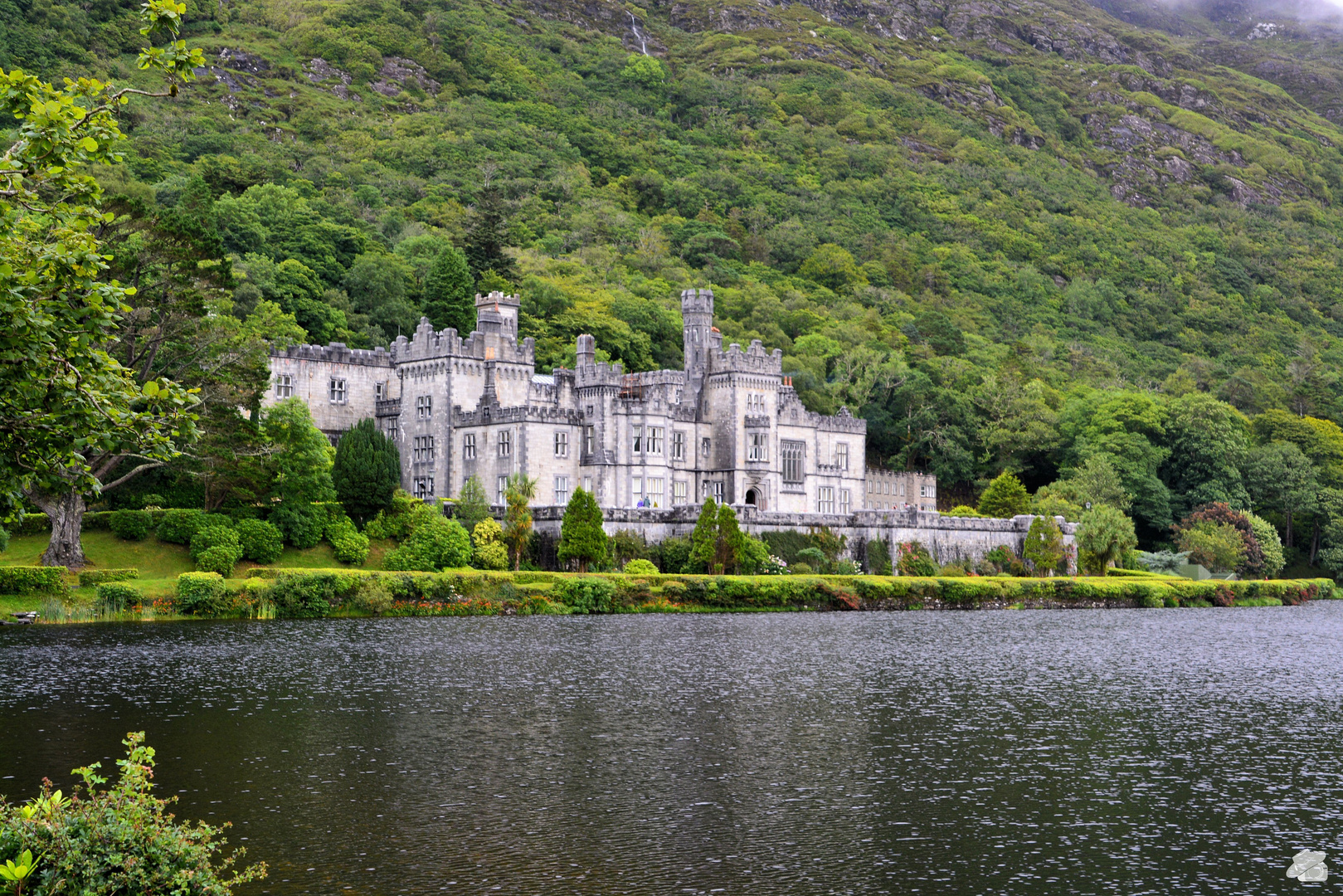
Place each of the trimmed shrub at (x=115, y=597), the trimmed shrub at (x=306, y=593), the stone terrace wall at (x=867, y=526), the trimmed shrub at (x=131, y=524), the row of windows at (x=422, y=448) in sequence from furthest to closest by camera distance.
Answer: the row of windows at (x=422, y=448) < the stone terrace wall at (x=867, y=526) < the trimmed shrub at (x=131, y=524) < the trimmed shrub at (x=306, y=593) < the trimmed shrub at (x=115, y=597)

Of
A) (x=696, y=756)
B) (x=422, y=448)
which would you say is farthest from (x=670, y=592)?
(x=696, y=756)

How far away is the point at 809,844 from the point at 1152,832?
621 centimetres

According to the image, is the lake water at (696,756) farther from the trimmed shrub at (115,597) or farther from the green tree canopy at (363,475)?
the green tree canopy at (363,475)

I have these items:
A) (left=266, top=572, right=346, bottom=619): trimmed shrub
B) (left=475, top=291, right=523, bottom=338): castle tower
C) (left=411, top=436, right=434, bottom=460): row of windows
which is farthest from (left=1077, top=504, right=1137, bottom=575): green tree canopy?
(left=266, top=572, right=346, bottom=619): trimmed shrub

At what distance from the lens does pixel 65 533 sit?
60.4 meters

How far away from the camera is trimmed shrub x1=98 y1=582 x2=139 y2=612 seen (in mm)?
55562

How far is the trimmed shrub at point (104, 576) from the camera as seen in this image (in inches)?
2274

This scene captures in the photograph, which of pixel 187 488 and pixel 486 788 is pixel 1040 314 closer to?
pixel 187 488

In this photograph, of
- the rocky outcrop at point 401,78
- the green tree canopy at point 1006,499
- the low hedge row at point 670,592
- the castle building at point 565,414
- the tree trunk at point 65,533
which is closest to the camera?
the tree trunk at point 65,533

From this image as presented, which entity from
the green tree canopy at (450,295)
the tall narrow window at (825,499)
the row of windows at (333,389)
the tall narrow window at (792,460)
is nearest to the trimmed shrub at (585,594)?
the row of windows at (333,389)

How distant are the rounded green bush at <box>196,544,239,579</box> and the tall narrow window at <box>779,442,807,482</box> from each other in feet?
144

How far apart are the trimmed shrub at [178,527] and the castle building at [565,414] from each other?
71.2ft

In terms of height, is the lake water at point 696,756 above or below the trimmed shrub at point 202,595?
below

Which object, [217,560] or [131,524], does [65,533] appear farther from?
[217,560]
